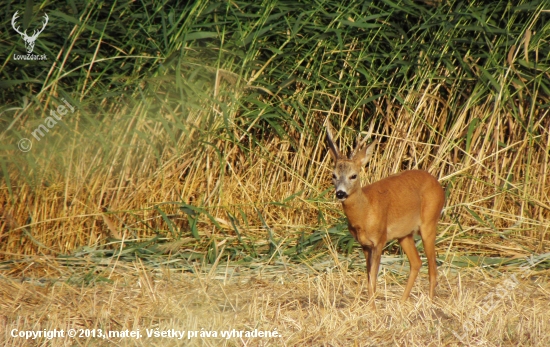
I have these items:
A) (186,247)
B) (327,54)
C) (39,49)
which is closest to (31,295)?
(186,247)

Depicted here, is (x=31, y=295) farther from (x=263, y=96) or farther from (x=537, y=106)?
(x=537, y=106)

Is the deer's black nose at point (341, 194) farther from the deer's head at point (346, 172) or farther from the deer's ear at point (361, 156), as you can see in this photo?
the deer's ear at point (361, 156)

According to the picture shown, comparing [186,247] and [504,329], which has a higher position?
[504,329]

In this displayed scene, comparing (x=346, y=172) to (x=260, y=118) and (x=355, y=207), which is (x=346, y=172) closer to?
(x=355, y=207)

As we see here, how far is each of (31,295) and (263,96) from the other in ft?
8.58

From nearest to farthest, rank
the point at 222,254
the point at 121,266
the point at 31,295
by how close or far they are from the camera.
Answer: the point at 31,295
the point at 121,266
the point at 222,254

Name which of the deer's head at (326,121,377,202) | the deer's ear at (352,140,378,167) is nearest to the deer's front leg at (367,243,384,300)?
the deer's head at (326,121,377,202)

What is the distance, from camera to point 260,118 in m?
6.62

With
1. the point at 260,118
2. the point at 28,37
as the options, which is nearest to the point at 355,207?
the point at 260,118

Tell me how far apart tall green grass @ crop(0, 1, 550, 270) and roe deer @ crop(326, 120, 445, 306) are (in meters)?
0.74

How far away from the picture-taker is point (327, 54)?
22.2 feet

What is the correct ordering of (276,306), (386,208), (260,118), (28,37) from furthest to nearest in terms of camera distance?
1. (260,118)
2. (28,37)
3. (386,208)
4. (276,306)

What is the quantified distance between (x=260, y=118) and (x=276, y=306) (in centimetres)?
209

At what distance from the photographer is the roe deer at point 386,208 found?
514cm
